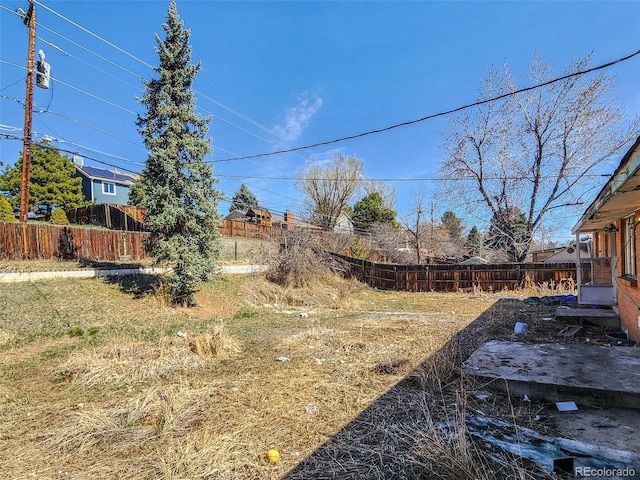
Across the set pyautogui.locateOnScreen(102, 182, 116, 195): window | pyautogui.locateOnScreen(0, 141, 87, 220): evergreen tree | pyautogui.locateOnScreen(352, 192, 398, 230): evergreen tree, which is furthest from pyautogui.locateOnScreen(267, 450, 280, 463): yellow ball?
pyautogui.locateOnScreen(352, 192, 398, 230): evergreen tree

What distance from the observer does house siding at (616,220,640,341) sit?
203 inches

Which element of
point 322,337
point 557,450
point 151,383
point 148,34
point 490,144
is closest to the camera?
point 557,450

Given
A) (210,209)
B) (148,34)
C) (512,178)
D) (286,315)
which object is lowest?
(286,315)

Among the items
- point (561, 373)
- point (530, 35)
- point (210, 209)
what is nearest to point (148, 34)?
point (210, 209)

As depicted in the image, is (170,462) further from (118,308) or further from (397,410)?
(118,308)

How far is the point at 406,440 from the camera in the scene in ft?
8.68

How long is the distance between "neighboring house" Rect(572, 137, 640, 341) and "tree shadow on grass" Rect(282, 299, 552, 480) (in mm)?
2596

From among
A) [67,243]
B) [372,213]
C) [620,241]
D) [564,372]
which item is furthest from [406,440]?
[372,213]

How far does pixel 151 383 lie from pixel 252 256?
11803 millimetres

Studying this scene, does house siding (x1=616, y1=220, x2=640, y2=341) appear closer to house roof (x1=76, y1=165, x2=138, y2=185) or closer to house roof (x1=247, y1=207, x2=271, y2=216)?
house roof (x1=76, y1=165, x2=138, y2=185)

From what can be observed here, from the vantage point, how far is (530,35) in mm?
6938

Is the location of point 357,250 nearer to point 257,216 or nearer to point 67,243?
point 67,243

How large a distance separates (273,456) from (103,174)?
33349 millimetres

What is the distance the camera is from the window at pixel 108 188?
28000 mm
